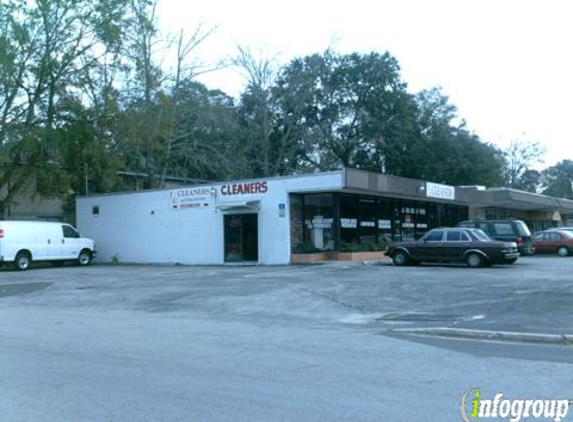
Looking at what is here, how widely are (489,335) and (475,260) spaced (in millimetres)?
13176

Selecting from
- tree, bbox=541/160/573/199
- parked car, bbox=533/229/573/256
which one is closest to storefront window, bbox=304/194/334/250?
parked car, bbox=533/229/573/256

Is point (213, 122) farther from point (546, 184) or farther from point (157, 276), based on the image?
point (546, 184)

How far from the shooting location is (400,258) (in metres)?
25.2

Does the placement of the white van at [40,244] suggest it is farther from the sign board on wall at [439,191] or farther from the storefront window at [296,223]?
the sign board on wall at [439,191]

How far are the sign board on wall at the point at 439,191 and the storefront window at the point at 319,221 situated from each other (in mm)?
7512

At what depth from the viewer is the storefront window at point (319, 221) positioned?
2764cm

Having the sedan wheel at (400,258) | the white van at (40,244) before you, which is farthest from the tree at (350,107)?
the sedan wheel at (400,258)

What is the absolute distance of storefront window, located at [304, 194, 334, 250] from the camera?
2764 cm

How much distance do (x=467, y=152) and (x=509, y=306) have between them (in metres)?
42.1

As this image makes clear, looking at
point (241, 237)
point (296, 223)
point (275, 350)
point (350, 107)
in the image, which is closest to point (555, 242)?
point (296, 223)

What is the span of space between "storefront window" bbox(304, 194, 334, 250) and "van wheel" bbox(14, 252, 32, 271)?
41.7 feet

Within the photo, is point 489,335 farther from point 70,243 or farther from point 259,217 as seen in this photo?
point 70,243

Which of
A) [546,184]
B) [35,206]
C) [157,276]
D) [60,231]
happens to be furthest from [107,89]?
[546,184]

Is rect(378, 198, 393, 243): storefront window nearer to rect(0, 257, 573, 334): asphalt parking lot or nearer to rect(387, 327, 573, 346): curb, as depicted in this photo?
rect(0, 257, 573, 334): asphalt parking lot
